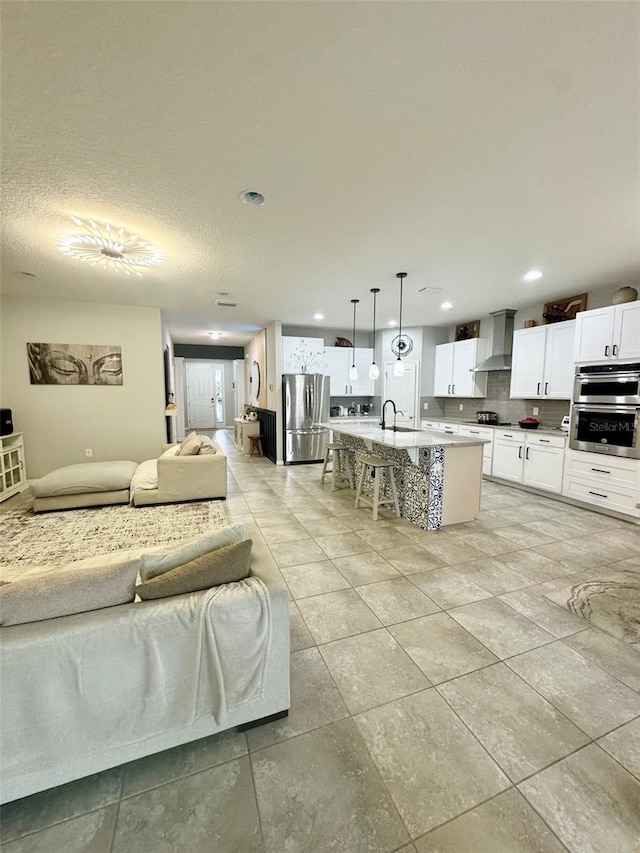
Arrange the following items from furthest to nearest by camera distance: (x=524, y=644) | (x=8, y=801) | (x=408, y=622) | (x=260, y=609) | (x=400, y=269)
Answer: (x=400, y=269) → (x=408, y=622) → (x=524, y=644) → (x=260, y=609) → (x=8, y=801)

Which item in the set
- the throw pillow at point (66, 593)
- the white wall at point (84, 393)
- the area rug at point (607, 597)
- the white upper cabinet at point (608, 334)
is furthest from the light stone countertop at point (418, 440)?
the white wall at point (84, 393)

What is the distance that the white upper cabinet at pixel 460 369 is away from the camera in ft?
20.1

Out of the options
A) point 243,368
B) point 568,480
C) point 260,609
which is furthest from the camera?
point 243,368

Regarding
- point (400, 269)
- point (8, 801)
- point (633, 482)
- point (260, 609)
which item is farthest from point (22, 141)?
point (633, 482)

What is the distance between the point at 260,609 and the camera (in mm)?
1393

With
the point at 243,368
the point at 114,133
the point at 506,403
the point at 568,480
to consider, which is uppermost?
the point at 114,133

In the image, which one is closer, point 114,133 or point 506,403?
point 114,133

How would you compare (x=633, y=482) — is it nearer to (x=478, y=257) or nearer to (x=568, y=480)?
(x=568, y=480)

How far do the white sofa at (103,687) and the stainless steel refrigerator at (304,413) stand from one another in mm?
5221

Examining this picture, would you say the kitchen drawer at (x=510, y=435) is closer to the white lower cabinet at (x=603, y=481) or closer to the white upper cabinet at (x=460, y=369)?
the white lower cabinet at (x=603, y=481)

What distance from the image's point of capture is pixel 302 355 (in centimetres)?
698

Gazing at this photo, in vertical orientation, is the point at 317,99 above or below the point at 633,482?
above

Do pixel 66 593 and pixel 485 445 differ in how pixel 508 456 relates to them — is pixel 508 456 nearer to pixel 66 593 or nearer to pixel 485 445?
pixel 485 445

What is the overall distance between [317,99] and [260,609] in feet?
7.30
